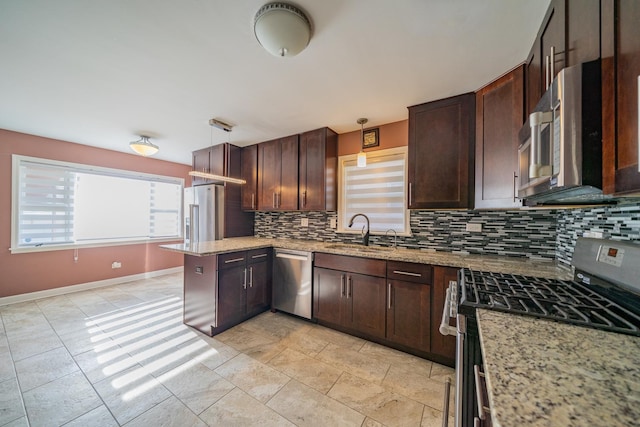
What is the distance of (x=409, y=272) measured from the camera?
83.0 inches

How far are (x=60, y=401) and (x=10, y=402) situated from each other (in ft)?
1.01

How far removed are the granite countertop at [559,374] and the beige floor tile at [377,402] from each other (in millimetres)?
1099

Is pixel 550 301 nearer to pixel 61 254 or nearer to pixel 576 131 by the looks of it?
pixel 576 131

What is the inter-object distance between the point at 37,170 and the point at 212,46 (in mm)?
3832

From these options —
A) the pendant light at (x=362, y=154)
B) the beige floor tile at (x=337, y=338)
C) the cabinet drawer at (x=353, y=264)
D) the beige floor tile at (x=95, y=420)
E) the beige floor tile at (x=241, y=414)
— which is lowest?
the beige floor tile at (x=337, y=338)

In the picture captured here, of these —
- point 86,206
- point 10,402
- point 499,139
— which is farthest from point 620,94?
point 86,206

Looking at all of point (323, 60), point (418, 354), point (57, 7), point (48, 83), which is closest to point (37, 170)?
point (48, 83)

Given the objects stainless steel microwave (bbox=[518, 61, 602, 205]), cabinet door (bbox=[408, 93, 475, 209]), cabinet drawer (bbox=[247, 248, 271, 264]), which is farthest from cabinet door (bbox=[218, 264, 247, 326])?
stainless steel microwave (bbox=[518, 61, 602, 205])

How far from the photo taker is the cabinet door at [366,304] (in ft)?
7.38

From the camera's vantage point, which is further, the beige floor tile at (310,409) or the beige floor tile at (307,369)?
the beige floor tile at (307,369)

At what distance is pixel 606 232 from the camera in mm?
1320

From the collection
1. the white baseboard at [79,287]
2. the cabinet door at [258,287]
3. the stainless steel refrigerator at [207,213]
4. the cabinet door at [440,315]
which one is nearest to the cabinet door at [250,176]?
the stainless steel refrigerator at [207,213]

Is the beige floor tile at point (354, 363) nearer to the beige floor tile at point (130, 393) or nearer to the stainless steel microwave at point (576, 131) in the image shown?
the beige floor tile at point (130, 393)

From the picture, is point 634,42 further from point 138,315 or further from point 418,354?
point 138,315
